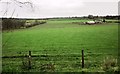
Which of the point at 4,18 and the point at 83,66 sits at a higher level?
the point at 4,18

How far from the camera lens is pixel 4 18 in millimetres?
9711

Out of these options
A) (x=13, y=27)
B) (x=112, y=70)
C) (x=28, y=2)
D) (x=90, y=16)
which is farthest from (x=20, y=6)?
(x=90, y=16)

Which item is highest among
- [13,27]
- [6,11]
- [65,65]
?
[6,11]

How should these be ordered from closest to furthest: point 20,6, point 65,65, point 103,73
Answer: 1. point 20,6
2. point 103,73
3. point 65,65

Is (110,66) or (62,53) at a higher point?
(110,66)

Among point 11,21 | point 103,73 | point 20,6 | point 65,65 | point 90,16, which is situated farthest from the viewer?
point 90,16

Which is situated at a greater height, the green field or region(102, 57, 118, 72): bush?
region(102, 57, 118, 72): bush

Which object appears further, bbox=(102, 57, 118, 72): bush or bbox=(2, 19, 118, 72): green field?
bbox=(2, 19, 118, 72): green field

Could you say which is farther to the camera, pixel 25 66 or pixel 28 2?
pixel 25 66

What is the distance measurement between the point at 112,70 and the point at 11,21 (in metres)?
7.67

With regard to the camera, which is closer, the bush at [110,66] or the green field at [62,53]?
the bush at [110,66]

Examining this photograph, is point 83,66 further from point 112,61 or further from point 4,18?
point 4,18

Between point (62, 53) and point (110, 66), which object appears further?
point (62, 53)

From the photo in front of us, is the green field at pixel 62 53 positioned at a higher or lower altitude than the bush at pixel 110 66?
lower
